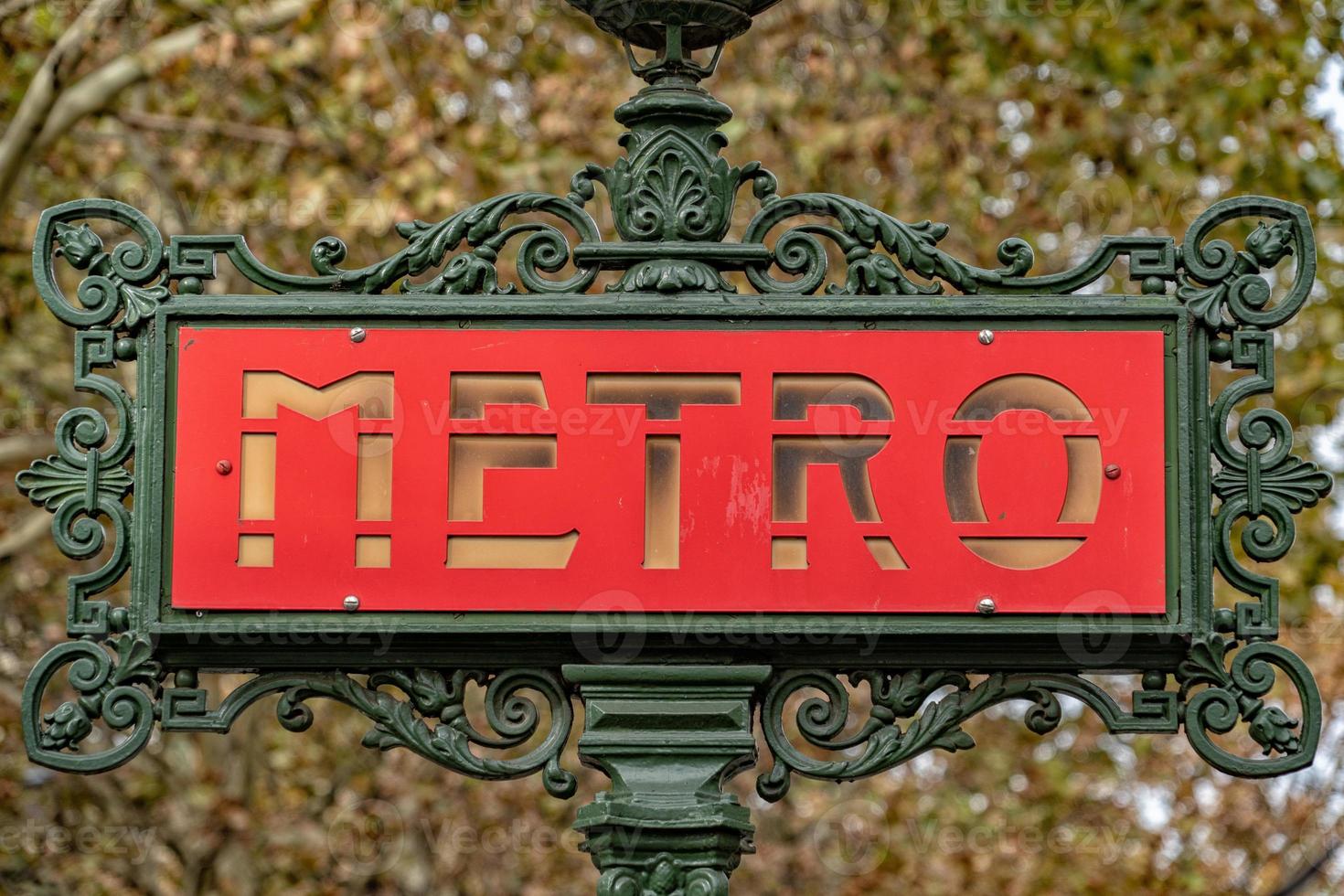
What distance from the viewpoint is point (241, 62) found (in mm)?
12047

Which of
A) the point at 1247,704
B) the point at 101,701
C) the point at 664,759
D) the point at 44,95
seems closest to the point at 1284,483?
the point at 1247,704

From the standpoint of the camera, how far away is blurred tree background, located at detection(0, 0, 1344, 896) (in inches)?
475

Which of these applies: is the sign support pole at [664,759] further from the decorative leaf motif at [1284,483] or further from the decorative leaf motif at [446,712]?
the decorative leaf motif at [1284,483]

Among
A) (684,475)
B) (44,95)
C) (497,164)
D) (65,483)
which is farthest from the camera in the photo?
(497,164)

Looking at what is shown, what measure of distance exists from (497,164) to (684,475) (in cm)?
814

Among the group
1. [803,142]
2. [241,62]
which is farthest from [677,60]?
[803,142]

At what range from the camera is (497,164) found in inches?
487

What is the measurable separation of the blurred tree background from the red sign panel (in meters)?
6.51

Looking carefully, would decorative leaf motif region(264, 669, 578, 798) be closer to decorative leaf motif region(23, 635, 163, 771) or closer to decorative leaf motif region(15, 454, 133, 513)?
decorative leaf motif region(23, 635, 163, 771)

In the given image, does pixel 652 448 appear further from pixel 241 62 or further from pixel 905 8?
pixel 905 8

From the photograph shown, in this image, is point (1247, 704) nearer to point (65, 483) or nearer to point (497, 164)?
point (65, 483)

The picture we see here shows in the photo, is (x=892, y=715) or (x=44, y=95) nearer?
(x=892, y=715)

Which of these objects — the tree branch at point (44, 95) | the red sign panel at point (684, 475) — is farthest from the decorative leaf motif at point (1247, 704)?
the tree branch at point (44, 95)

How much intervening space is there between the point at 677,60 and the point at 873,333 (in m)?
0.75
